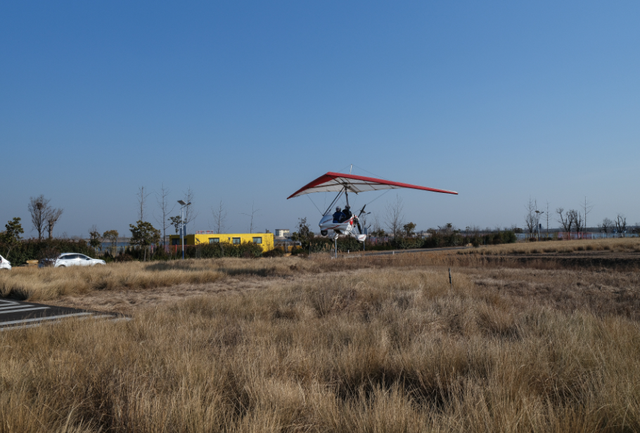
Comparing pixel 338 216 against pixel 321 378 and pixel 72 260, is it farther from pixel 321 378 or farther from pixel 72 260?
pixel 72 260

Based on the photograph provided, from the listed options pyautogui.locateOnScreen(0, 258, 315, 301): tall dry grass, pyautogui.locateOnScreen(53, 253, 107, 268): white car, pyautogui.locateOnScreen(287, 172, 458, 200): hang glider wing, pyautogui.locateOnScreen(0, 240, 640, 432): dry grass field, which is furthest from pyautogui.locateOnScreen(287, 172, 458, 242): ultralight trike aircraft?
pyautogui.locateOnScreen(53, 253, 107, 268): white car

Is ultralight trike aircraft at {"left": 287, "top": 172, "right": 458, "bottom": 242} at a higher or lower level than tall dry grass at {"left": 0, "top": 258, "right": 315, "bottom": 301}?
higher

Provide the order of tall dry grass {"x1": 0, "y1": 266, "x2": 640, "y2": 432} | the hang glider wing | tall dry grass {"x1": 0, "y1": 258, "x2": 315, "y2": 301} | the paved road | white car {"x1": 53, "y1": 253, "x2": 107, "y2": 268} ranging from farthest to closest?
white car {"x1": 53, "y1": 253, "x2": 107, "y2": 268} → the hang glider wing → tall dry grass {"x1": 0, "y1": 258, "x2": 315, "y2": 301} → the paved road → tall dry grass {"x1": 0, "y1": 266, "x2": 640, "y2": 432}

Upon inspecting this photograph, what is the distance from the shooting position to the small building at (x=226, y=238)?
4415 cm

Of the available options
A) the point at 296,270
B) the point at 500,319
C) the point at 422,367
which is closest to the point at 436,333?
the point at 500,319

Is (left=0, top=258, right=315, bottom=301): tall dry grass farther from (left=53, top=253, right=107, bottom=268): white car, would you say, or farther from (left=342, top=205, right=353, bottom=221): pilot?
(left=53, top=253, right=107, bottom=268): white car

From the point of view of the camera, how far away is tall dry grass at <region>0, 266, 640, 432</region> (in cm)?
296

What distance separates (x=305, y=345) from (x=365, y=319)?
2.93 metres

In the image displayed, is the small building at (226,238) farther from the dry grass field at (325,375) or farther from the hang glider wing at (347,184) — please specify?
the dry grass field at (325,375)

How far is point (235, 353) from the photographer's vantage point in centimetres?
461

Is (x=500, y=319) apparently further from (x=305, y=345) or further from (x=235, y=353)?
(x=235, y=353)

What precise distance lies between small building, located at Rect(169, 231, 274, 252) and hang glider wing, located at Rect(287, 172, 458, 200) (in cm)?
2165

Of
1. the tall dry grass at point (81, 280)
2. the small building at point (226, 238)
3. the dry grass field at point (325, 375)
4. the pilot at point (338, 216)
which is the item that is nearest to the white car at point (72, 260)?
the tall dry grass at point (81, 280)

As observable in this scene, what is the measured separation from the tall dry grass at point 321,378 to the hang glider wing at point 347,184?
1376 centimetres
